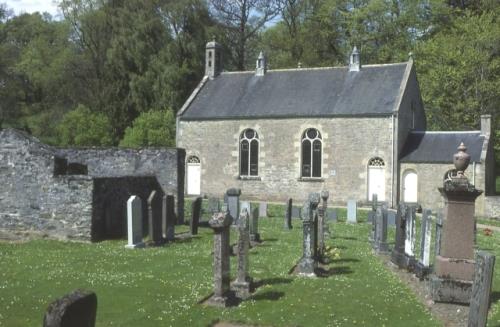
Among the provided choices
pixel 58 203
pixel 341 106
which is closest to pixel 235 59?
pixel 341 106

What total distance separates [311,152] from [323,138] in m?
1.18

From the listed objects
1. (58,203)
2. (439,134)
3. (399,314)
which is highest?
(439,134)

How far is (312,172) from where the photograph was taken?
34344 millimetres

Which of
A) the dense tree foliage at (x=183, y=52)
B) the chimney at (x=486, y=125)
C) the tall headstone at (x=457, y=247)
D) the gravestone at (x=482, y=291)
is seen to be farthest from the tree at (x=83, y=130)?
the gravestone at (x=482, y=291)

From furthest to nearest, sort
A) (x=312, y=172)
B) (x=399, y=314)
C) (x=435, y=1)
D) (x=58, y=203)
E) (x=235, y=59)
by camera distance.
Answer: (x=235, y=59) → (x=435, y=1) → (x=312, y=172) → (x=58, y=203) → (x=399, y=314)

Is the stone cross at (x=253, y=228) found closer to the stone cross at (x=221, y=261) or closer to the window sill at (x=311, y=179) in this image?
the stone cross at (x=221, y=261)

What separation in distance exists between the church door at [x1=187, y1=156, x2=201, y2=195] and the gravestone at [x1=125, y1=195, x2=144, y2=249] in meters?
21.0

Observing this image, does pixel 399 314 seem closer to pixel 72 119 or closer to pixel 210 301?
pixel 210 301

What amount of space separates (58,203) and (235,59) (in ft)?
121

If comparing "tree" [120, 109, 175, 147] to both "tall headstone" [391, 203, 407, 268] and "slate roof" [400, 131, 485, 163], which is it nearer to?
"slate roof" [400, 131, 485, 163]

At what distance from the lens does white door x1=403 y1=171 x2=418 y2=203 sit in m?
32.0

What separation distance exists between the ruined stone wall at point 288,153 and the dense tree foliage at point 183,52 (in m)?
4.63

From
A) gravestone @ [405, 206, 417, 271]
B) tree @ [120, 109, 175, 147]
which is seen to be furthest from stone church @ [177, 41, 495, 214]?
gravestone @ [405, 206, 417, 271]

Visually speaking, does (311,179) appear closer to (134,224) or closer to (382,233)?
(382,233)
